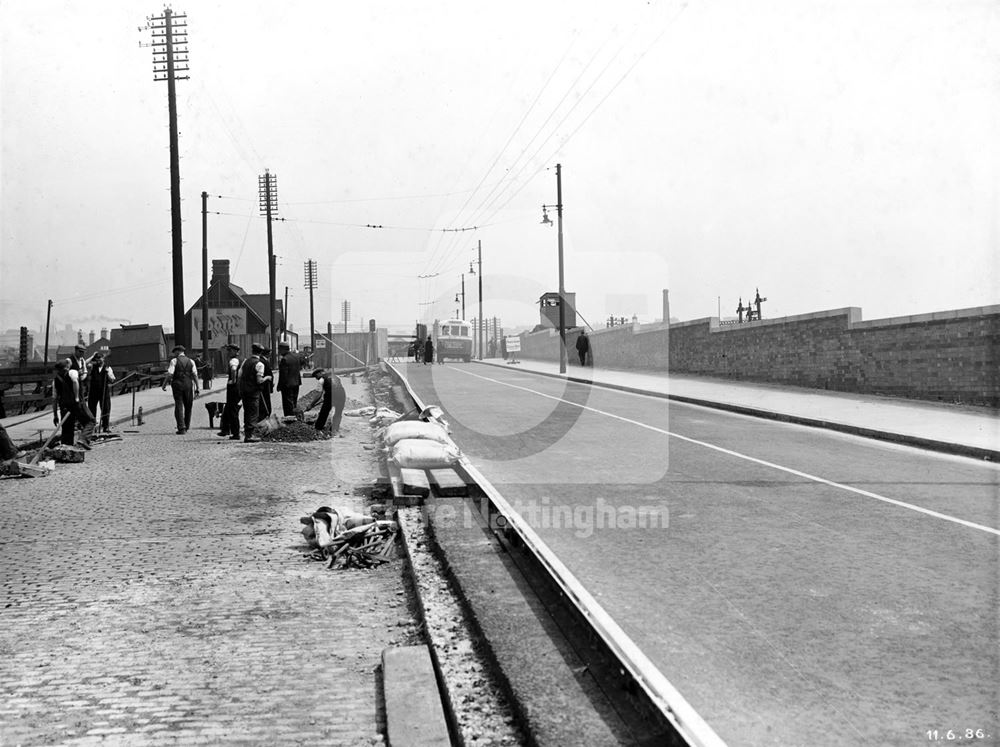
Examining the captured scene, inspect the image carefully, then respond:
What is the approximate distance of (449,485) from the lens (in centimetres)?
792

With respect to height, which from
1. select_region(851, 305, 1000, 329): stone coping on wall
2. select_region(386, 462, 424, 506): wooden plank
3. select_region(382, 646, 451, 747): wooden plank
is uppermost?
select_region(851, 305, 1000, 329): stone coping on wall

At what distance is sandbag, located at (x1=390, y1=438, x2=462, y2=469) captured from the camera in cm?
902

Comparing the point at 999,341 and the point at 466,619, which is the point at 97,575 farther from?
the point at 999,341

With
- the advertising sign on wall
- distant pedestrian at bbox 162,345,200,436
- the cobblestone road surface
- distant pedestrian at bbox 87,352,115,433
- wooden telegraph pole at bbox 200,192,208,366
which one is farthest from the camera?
the advertising sign on wall

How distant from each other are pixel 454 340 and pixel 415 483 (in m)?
51.9

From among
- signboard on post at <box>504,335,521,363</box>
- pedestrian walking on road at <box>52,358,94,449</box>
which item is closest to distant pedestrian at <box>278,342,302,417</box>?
pedestrian walking on road at <box>52,358,94,449</box>

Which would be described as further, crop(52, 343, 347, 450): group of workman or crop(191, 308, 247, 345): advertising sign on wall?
crop(191, 308, 247, 345): advertising sign on wall

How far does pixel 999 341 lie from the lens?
48.2 ft

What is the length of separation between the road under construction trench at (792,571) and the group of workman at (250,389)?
4.21 metres

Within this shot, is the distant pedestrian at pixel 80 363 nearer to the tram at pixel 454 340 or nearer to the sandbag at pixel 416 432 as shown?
the sandbag at pixel 416 432

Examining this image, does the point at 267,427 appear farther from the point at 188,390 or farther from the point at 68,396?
the point at 68,396

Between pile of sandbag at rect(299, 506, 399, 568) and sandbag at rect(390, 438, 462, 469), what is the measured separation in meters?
2.22

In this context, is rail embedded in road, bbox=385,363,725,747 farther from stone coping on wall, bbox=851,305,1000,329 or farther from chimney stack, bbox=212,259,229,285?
chimney stack, bbox=212,259,229,285

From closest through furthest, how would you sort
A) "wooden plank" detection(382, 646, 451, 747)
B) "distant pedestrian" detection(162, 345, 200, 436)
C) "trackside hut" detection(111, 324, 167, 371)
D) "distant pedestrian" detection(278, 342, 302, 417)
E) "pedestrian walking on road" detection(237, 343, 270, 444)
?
"wooden plank" detection(382, 646, 451, 747), "pedestrian walking on road" detection(237, 343, 270, 444), "distant pedestrian" detection(162, 345, 200, 436), "distant pedestrian" detection(278, 342, 302, 417), "trackside hut" detection(111, 324, 167, 371)
